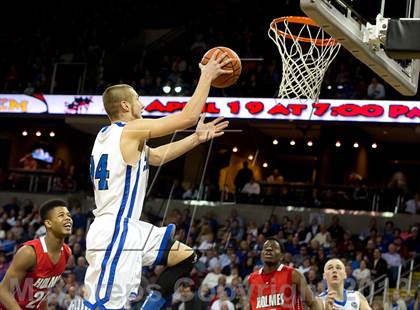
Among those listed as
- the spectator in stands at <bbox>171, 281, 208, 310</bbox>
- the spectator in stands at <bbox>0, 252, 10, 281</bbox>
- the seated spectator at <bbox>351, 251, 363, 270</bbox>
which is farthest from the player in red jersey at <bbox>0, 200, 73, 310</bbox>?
the spectator in stands at <bbox>0, 252, 10, 281</bbox>

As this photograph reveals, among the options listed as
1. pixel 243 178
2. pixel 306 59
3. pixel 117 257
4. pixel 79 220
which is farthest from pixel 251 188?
pixel 117 257

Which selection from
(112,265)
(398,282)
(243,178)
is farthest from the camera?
(243,178)

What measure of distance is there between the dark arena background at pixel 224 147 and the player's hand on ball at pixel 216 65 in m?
6.28

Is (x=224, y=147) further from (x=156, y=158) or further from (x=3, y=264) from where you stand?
(x=156, y=158)

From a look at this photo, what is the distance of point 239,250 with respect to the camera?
1416cm

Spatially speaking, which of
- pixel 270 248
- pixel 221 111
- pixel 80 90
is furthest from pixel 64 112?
pixel 270 248

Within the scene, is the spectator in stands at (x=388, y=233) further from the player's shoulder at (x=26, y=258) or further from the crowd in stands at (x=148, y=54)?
the player's shoulder at (x=26, y=258)

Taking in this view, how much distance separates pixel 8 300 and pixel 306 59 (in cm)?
342

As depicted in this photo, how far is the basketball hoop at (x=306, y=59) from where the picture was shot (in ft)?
23.2

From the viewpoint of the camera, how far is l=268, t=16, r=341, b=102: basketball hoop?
23.2 ft

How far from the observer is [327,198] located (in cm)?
1752

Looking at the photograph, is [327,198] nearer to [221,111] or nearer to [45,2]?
[221,111]

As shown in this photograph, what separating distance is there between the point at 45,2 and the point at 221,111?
10371 millimetres

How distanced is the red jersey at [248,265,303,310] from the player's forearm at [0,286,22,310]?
91.9 inches
